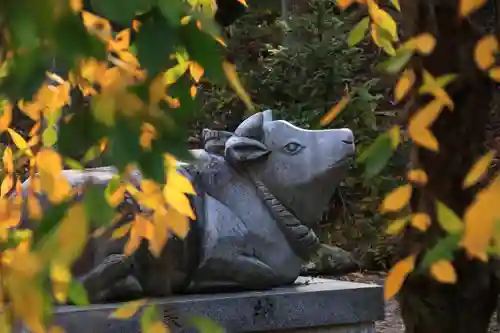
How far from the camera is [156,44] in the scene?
2.69 feet

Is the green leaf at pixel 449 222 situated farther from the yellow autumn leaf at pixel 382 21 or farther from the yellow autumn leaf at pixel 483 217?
the yellow autumn leaf at pixel 382 21

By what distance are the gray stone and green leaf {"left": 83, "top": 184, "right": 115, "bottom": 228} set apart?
539cm

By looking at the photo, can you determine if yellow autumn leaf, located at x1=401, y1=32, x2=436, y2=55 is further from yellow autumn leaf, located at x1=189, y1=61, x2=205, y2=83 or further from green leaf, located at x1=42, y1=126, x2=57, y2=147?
green leaf, located at x1=42, y1=126, x2=57, y2=147

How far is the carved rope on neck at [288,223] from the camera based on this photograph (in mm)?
2971

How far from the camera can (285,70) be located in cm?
740

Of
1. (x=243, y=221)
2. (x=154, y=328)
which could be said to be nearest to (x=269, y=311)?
(x=243, y=221)

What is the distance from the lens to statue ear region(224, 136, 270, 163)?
2.94 meters

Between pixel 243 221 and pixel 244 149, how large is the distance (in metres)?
0.25

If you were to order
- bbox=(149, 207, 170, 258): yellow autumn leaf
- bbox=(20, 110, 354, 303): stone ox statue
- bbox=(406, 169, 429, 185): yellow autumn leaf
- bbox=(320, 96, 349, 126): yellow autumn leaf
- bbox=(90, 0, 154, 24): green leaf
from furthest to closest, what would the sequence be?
bbox=(20, 110, 354, 303): stone ox statue → bbox=(406, 169, 429, 185): yellow autumn leaf → bbox=(320, 96, 349, 126): yellow autumn leaf → bbox=(149, 207, 170, 258): yellow autumn leaf → bbox=(90, 0, 154, 24): green leaf

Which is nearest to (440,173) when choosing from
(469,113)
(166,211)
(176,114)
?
(469,113)

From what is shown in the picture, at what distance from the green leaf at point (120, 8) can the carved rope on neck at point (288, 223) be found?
87.4 inches

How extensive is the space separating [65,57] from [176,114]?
0.14m

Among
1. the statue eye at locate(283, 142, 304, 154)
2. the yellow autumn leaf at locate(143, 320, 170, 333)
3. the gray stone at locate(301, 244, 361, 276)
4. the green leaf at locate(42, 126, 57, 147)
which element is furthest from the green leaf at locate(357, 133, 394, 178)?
the gray stone at locate(301, 244, 361, 276)

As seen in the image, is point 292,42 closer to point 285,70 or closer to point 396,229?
point 285,70
